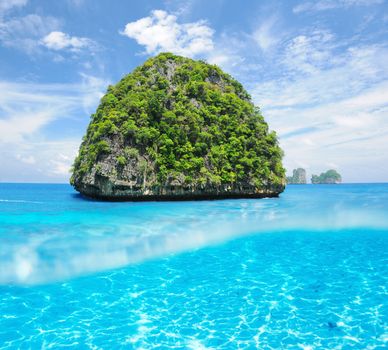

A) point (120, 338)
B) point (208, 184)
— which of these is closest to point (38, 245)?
point (120, 338)

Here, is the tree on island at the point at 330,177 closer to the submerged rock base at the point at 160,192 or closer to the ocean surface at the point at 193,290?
the submerged rock base at the point at 160,192

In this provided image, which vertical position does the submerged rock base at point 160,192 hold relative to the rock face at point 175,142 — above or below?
below

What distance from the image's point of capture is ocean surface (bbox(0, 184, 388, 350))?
19.0ft

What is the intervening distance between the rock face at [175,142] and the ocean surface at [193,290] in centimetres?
1749

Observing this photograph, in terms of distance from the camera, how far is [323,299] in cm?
729

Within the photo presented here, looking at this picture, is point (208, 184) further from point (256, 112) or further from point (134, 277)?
point (134, 277)

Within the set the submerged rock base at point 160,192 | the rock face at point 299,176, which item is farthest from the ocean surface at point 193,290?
the rock face at point 299,176

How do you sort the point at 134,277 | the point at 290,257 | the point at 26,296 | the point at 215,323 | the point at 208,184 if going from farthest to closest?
the point at 208,184, the point at 290,257, the point at 134,277, the point at 26,296, the point at 215,323

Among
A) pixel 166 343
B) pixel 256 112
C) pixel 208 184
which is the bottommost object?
pixel 166 343

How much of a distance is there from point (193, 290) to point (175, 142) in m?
27.4

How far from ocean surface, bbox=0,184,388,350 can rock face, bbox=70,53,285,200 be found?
57.4ft

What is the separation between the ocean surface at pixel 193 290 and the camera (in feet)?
19.0

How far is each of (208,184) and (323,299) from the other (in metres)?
26.7

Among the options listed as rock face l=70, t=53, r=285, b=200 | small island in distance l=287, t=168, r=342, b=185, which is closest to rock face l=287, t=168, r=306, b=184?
small island in distance l=287, t=168, r=342, b=185
